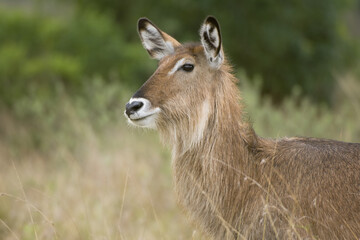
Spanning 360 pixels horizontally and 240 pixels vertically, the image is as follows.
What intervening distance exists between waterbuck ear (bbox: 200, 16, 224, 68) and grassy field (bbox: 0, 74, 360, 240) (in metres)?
1.30

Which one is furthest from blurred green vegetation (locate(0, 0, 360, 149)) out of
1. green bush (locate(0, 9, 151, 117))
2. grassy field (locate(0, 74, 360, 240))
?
grassy field (locate(0, 74, 360, 240))

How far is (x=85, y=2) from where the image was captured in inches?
581

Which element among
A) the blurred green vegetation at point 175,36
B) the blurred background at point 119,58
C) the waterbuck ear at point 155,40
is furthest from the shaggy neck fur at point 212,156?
the blurred green vegetation at point 175,36

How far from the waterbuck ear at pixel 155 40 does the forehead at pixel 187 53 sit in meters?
0.15

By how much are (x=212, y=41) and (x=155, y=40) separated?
0.69 meters

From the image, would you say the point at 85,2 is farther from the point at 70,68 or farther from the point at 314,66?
the point at 314,66

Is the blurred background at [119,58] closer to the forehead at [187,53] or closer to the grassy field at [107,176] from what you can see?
the grassy field at [107,176]

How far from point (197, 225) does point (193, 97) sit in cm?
94

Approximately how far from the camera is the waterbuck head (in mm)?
4254

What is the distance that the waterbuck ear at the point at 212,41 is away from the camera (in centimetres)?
422

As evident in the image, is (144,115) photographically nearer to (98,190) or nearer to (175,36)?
(98,190)

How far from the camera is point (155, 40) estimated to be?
16.0 feet

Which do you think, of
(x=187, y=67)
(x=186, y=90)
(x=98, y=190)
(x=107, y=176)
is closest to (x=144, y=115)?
(x=186, y=90)

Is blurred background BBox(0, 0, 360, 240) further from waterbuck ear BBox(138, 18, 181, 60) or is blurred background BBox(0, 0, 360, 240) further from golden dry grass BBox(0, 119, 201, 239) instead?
waterbuck ear BBox(138, 18, 181, 60)
